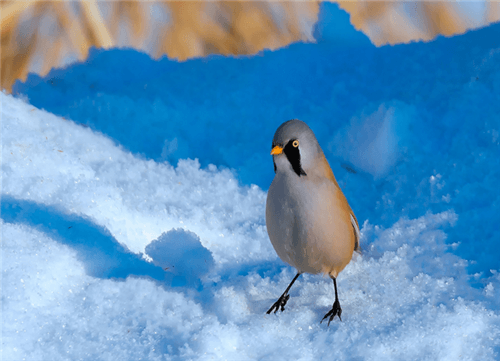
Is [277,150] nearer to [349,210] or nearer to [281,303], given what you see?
[349,210]

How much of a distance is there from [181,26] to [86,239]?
1079 mm

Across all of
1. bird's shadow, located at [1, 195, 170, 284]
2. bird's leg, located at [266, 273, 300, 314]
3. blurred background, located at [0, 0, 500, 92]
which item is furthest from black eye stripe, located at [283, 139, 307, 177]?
blurred background, located at [0, 0, 500, 92]

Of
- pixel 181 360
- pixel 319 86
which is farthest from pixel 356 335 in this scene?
pixel 319 86

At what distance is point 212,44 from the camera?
1.80 m

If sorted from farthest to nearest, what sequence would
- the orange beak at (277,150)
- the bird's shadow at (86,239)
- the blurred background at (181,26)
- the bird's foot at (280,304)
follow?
the blurred background at (181,26) < the bird's shadow at (86,239) < the bird's foot at (280,304) < the orange beak at (277,150)

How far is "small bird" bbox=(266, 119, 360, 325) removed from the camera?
794 mm

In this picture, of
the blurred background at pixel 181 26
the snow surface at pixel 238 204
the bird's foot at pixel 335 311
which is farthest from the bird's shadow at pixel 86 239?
the blurred background at pixel 181 26

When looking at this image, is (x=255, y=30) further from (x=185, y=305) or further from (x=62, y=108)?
(x=185, y=305)

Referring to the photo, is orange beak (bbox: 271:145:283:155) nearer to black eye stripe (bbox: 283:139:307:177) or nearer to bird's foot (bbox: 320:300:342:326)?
black eye stripe (bbox: 283:139:307:177)

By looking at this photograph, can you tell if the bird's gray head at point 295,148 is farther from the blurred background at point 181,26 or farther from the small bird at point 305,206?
the blurred background at point 181,26

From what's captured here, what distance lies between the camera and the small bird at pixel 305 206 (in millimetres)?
794

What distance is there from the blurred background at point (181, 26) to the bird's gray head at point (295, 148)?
1.10 m

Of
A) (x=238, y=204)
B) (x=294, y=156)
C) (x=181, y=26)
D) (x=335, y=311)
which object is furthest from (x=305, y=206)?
(x=181, y=26)

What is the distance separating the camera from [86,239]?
106cm
